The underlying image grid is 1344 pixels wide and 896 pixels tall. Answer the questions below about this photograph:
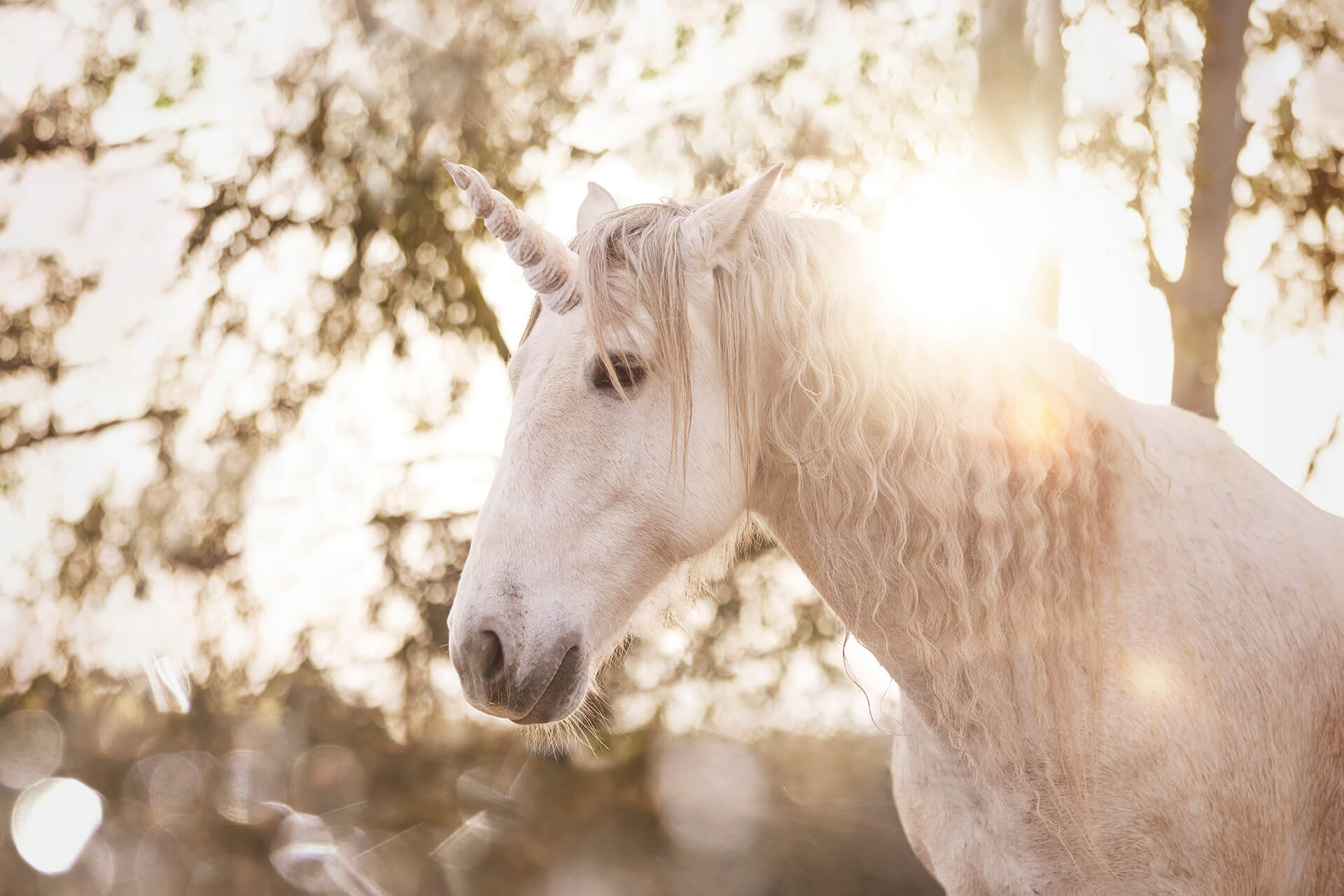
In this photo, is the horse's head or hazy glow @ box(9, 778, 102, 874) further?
hazy glow @ box(9, 778, 102, 874)

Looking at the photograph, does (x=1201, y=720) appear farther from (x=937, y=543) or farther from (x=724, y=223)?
(x=724, y=223)

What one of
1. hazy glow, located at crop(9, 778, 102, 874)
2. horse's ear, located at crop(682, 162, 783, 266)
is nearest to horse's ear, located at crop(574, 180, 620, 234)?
horse's ear, located at crop(682, 162, 783, 266)

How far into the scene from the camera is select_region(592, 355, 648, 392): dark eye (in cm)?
165

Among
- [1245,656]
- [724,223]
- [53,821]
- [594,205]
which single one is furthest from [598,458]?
[53,821]

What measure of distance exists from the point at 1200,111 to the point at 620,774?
5548mm

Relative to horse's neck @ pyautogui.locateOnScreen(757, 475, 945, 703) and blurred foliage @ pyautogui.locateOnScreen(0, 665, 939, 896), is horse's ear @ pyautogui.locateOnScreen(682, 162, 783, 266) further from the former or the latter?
blurred foliage @ pyautogui.locateOnScreen(0, 665, 939, 896)

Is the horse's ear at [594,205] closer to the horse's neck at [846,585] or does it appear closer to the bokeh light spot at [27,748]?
the horse's neck at [846,585]

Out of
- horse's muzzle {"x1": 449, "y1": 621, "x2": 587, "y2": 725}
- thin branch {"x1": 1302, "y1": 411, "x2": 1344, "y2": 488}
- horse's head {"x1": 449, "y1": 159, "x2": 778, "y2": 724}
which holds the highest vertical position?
horse's head {"x1": 449, "y1": 159, "x2": 778, "y2": 724}

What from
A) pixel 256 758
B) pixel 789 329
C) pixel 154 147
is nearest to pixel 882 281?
pixel 789 329

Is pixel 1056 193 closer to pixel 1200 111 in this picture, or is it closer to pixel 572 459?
pixel 1200 111

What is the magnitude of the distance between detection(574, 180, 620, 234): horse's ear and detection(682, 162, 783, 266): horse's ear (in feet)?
2.33

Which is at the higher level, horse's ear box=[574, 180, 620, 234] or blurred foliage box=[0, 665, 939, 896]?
horse's ear box=[574, 180, 620, 234]

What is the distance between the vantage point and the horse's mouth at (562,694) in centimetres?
159

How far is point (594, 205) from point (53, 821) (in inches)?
241
